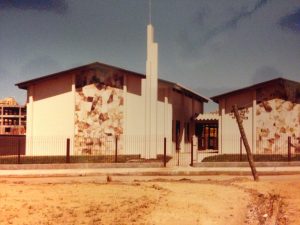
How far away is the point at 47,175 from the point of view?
21500mm

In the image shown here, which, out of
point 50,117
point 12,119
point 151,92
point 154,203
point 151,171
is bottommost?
point 154,203

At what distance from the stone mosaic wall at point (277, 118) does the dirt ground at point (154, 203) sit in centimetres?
1366

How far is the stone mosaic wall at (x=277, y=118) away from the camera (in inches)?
1228

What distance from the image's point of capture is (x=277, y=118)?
3139 cm

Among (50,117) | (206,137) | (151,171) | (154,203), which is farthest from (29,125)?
(154,203)

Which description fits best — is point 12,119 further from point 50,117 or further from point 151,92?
point 151,92

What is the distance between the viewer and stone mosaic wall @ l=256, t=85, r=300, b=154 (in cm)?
3120

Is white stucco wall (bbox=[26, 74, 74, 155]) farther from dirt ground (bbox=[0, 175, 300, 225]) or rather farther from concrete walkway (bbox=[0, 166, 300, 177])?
dirt ground (bbox=[0, 175, 300, 225])

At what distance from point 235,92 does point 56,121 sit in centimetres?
1228

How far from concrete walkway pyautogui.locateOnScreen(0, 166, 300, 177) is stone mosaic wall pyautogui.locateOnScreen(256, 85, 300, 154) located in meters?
7.93

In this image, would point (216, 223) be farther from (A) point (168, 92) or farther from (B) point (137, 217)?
(A) point (168, 92)

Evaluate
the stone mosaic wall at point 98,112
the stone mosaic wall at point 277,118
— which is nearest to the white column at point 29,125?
the stone mosaic wall at point 98,112

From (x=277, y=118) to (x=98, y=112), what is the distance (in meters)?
12.0

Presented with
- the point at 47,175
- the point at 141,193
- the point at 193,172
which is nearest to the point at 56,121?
the point at 47,175
